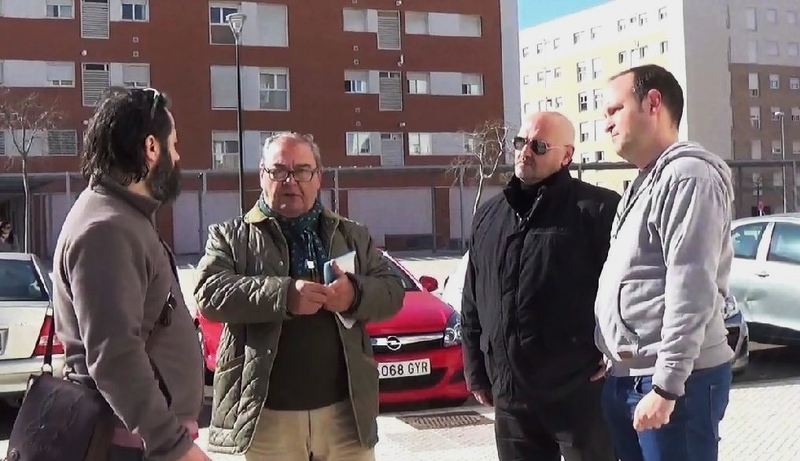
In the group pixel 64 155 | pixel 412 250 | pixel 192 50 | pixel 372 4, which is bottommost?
pixel 412 250

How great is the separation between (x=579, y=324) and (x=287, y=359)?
114 cm

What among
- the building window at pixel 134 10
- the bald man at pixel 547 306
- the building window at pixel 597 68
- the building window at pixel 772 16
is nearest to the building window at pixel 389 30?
the building window at pixel 134 10

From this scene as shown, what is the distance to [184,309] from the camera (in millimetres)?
2564

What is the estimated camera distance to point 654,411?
100 inches

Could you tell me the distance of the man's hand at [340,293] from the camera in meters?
3.08

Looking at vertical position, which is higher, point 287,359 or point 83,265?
point 83,265

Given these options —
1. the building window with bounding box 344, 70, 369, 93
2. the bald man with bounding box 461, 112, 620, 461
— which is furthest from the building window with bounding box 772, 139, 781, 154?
the bald man with bounding box 461, 112, 620, 461

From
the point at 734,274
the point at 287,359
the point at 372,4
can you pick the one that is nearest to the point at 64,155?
the point at 372,4

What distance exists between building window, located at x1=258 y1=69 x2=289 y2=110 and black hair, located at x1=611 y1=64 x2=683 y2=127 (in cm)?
3612

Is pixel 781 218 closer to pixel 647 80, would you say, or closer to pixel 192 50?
pixel 647 80

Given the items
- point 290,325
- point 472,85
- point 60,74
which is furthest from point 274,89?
point 290,325

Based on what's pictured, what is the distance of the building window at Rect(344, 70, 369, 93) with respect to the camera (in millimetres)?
39219

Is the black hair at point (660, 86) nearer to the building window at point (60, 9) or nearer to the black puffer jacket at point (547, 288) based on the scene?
the black puffer jacket at point (547, 288)

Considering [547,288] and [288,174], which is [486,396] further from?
[288,174]
